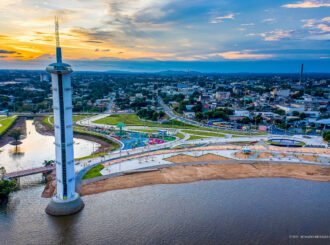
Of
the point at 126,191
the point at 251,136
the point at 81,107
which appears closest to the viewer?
the point at 126,191

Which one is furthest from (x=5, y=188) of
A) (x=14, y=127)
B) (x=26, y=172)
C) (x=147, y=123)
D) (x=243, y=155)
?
(x=147, y=123)

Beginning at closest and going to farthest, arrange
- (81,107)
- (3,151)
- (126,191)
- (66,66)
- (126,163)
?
1. (66,66)
2. (126,191)
3. (126,163)
4. (3,151)
5. (81,107)

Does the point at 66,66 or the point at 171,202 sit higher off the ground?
the point at 66,66

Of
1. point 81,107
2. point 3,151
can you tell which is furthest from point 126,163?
point 81,107

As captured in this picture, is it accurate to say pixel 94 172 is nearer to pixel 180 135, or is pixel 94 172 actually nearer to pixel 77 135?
pixel 180 135

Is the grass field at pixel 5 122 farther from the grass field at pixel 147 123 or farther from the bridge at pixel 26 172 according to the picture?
the bridge at pixel 26 172

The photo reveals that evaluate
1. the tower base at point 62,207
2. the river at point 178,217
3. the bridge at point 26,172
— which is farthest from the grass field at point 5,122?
the tower base at point 62,207

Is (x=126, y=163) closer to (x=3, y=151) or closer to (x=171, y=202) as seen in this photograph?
(x=171, y=202)
